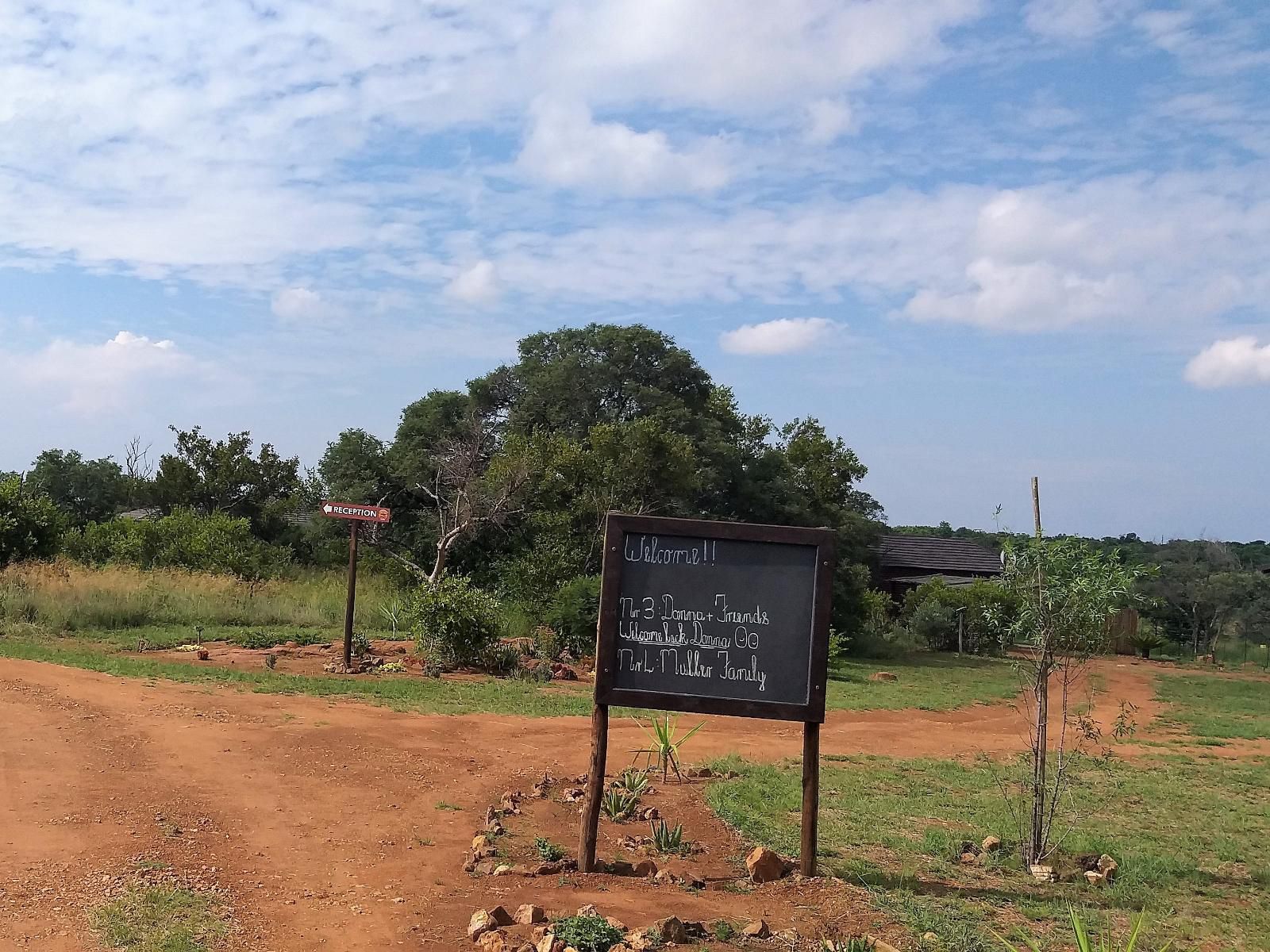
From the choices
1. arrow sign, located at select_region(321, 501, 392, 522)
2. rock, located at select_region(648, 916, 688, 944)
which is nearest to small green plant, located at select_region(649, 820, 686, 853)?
rock, located at select_region(648, 916, 688, 944)

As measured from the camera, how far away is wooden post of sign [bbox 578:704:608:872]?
579 cm

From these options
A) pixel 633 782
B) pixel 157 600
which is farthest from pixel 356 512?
pixel 633 782

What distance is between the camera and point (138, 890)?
513 cm

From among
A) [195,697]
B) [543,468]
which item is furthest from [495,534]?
[195,697]

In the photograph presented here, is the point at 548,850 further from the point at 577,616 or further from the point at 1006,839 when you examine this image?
the point at 577,616

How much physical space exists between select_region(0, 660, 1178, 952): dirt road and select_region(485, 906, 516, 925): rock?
184 mm

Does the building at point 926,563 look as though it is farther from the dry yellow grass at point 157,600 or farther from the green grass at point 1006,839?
the green grass at point 1006,839

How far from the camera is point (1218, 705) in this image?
64.8ft

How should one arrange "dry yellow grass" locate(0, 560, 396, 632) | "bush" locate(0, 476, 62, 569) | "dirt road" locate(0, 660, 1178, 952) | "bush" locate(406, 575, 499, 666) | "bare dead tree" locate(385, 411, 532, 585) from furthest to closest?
1. "bare dead tree" locate(385, 411, 532, 585)
2. "bush" locate(0, 476, 62, 569)
3. "dry yellow grass" locate(0, 560, 396, 632)
4. "bush" locate(406, 575, 499, 666)
5. "dirt road" locate(0, 660, 1178, 952)

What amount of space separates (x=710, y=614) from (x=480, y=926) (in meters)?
2.11

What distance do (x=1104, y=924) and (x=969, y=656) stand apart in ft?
81.2

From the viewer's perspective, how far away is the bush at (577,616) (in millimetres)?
17438

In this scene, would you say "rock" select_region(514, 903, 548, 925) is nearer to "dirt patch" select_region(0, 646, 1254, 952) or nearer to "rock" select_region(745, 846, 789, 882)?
"dirt patch" select_region(0, 646, 1254, 952)

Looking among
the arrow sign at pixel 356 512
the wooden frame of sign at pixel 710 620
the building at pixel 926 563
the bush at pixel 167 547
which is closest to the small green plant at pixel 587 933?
the wooden frame of sign at pixel 710 620
